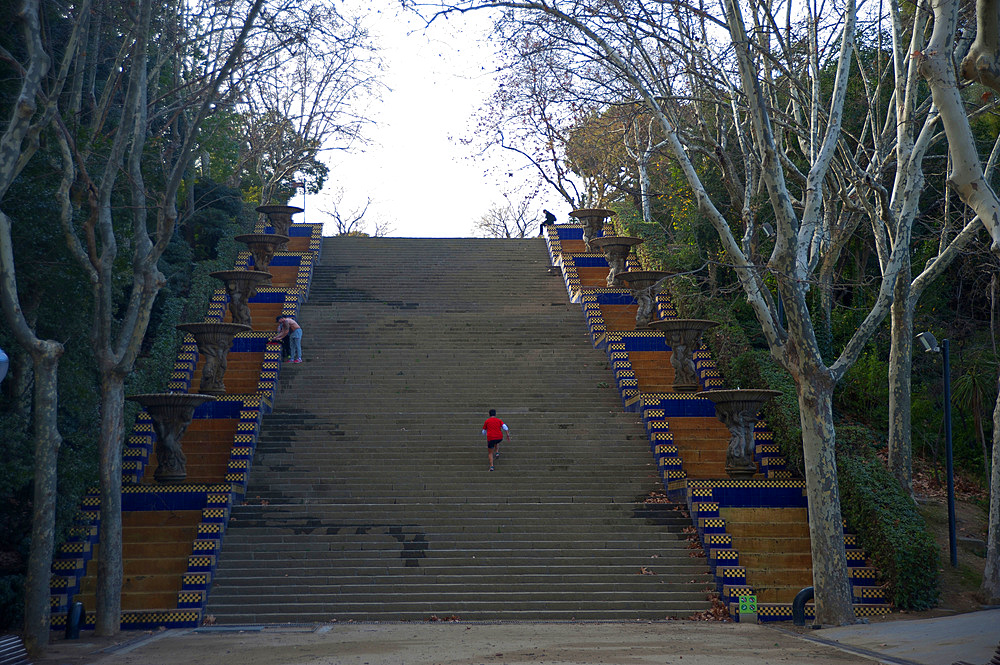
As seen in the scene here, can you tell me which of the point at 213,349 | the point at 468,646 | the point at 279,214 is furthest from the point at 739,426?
the point at 279,214

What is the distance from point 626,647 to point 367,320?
14244mm

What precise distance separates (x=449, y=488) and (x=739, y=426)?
192 inches

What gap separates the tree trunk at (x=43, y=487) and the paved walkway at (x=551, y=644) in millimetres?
620

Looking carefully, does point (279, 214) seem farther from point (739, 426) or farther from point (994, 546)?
point (994, 546)

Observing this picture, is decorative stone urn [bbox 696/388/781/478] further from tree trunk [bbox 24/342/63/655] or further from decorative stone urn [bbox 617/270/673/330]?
tree trunk [bbox 24/342/63/655]

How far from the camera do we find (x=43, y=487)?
10.0 meters

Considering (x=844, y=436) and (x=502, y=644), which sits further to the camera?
(x=844, y=436)

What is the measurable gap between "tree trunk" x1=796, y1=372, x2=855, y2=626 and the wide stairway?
2.08 metres

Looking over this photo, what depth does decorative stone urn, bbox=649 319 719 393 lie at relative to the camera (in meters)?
17.4

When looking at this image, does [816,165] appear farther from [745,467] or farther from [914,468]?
[914,468]

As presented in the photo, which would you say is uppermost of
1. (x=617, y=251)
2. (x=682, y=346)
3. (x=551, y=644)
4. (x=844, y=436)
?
(x=617, y=251)

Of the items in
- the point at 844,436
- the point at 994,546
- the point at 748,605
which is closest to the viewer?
the point at 748,605

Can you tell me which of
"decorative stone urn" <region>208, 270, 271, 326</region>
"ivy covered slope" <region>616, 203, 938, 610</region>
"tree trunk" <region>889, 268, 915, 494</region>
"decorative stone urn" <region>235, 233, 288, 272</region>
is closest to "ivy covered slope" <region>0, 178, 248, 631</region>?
"decorative stone urn" <region>208, 270, 271, 326</region>

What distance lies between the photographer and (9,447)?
1116 centimetres
